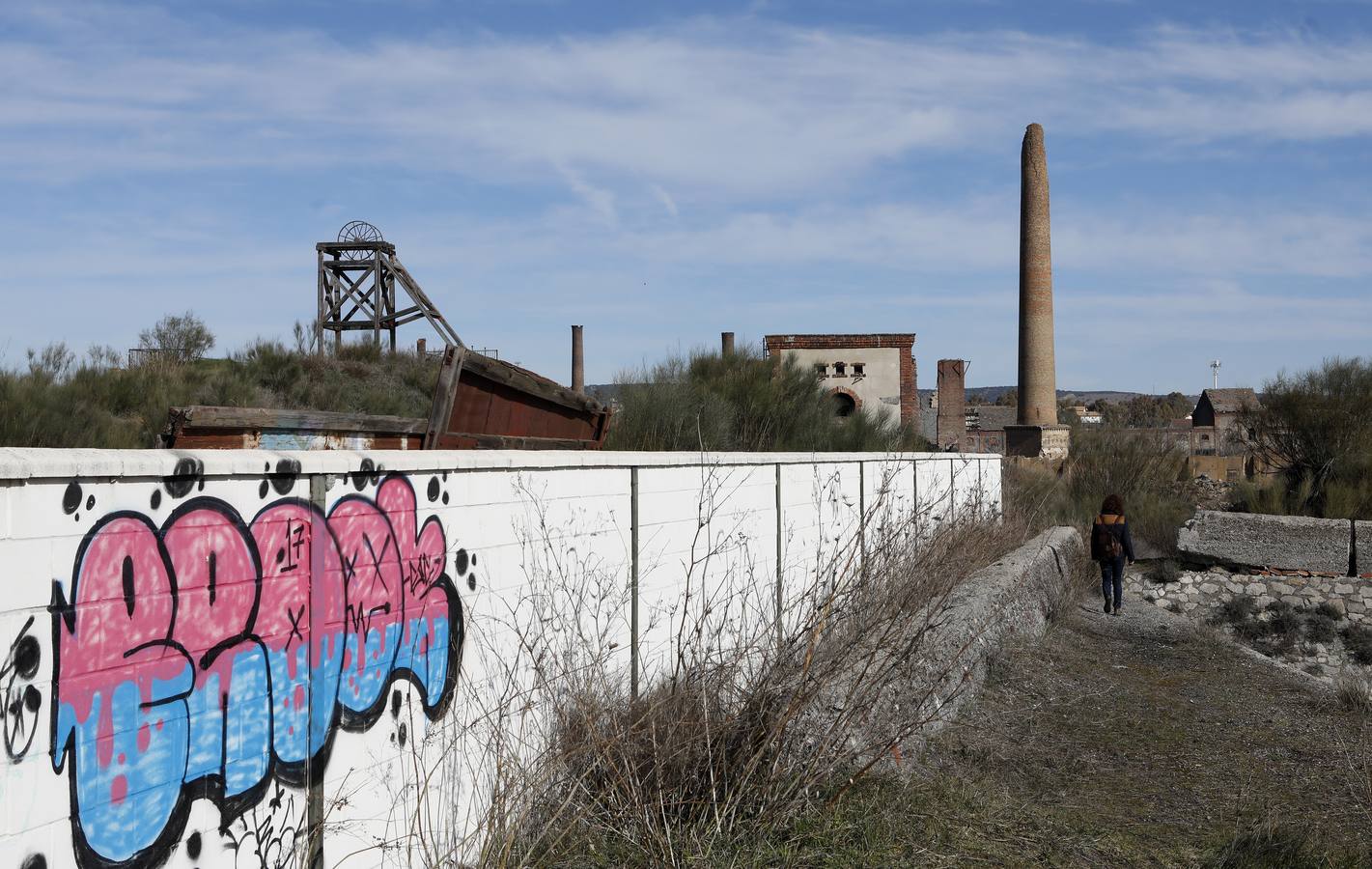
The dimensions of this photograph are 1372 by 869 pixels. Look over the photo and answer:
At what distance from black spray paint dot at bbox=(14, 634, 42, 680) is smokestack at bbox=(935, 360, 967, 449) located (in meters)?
48.5

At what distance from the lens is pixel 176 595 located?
2818 mm

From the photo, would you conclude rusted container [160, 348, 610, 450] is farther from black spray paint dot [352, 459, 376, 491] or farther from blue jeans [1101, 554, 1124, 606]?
blue jeans [1101, 554, 1124, 606]

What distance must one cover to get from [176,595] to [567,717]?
7.34 ft

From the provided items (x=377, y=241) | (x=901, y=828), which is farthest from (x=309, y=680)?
(x=377, y=241)

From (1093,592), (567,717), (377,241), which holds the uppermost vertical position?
(377,241)

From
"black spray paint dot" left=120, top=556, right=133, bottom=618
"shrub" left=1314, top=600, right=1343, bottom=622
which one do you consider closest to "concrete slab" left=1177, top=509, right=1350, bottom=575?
"shrub" left=1314, top=600, right=1343, bottom=622

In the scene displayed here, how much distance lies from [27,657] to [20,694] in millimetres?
79

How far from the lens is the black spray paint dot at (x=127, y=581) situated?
2.68 meters

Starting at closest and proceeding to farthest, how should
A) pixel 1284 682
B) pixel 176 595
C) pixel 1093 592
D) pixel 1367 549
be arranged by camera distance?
pixel 176 595
pixel 1284 682
pixel 1093 592
pixel 1367 549

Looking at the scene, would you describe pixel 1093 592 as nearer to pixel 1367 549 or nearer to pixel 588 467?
pixel 1367 549

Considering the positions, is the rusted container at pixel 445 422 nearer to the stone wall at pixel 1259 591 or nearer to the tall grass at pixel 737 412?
the tall grass at pixel 737 412

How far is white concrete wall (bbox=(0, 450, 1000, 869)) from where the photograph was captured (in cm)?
252

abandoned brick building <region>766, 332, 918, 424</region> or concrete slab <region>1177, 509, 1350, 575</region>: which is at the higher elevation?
abandoned brick building <region>766, 332, 918, 424</region>

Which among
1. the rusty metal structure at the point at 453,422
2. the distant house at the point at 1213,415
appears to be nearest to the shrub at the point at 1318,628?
the rusty metal structure at the point at 453,422
